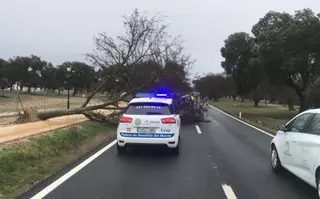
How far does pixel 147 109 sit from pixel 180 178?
394 centimetres

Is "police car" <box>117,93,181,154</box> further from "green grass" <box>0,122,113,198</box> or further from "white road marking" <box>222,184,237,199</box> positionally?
"white road marking" <box>222,184,237,199</box>

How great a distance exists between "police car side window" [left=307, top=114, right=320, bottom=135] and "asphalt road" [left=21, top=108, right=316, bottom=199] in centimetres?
109

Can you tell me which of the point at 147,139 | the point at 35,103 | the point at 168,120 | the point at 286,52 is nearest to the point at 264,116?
the point at 286,52

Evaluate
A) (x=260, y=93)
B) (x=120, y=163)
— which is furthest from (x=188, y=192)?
(x=260, y=93)

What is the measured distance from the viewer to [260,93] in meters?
76.1

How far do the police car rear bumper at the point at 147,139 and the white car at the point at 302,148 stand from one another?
3.41 m

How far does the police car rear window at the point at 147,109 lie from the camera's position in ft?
42.1

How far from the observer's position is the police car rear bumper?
1256cm

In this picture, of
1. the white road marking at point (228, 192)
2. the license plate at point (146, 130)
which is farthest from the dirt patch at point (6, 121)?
the white road marking at point (228, 192)

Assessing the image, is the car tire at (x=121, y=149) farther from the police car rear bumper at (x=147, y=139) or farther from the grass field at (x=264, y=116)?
the grass field at (x=264, y=116)

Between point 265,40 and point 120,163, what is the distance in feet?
120

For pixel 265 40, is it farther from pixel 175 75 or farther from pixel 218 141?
pixel 218 141

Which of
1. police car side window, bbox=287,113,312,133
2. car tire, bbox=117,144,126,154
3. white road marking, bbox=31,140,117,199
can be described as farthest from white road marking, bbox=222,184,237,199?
car tire, bbox=117,144,126,154

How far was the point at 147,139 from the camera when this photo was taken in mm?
12555
